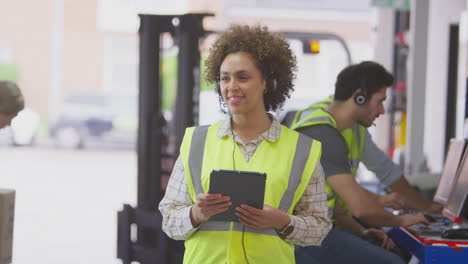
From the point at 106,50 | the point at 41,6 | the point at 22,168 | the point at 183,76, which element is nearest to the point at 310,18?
the point at 106,50

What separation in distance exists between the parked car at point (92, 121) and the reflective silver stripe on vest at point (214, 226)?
18544 mm

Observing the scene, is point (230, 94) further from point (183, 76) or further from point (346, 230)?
point (183, 76)

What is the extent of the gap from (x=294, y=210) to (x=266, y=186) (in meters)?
0.20

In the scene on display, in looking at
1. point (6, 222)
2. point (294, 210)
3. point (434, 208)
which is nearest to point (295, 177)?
point (294, 210)

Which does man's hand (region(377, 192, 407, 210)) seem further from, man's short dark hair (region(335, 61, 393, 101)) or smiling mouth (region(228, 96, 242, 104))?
smiling mouth (region(228, 96, 242, 104))

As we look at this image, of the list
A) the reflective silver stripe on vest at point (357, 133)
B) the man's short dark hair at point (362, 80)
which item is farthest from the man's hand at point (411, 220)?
the man's short dark hair at point (362, 80)

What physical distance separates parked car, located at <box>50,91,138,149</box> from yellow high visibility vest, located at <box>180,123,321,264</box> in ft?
60.7

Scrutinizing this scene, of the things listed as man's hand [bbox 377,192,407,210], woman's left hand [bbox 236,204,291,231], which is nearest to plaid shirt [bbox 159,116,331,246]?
woman's left hand [bbox 236,204,291,231]

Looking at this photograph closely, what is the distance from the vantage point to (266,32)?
2.78 meters

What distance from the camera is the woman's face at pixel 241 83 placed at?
2664mm

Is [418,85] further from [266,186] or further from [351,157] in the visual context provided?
[266,186]

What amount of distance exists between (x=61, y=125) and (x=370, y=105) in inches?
700

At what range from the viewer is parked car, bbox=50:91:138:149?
68.6 ft

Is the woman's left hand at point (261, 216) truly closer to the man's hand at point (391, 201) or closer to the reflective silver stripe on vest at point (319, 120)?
the reflective silver stripe on vest at point (319, 120)
